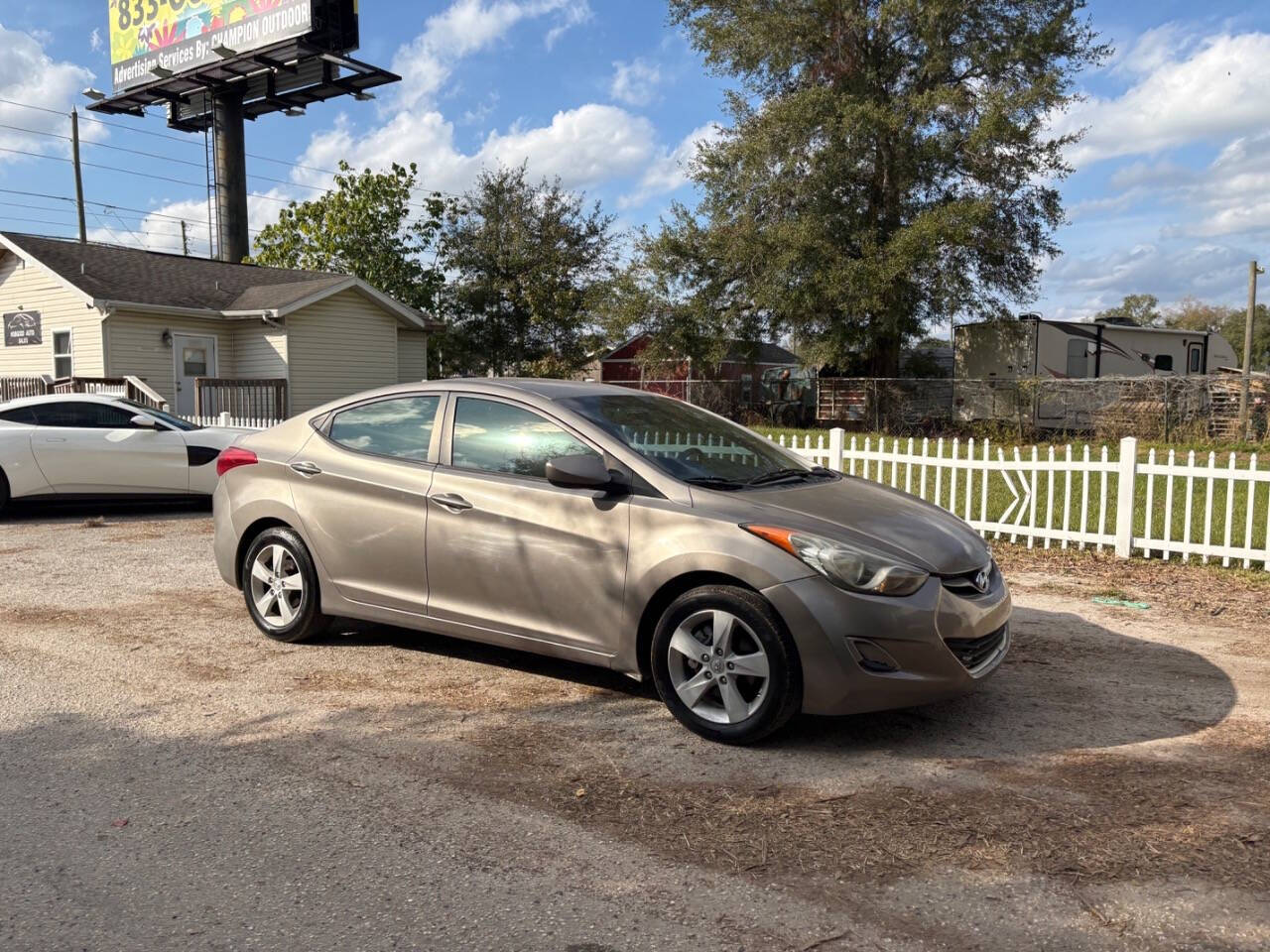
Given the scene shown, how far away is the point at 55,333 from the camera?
23.0m

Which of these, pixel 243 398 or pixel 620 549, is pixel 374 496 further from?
pixel 243 398

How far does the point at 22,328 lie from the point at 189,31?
15.9 meters

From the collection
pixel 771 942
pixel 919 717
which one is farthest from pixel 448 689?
pixel 771 942

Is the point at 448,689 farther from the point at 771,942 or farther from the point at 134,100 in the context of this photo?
the point at 134,100

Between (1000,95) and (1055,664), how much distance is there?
24067 millimetres

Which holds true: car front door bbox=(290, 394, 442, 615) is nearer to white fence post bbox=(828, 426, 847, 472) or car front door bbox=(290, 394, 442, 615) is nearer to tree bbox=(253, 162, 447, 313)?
white fence post bbox=(828, 426, 847, 472)

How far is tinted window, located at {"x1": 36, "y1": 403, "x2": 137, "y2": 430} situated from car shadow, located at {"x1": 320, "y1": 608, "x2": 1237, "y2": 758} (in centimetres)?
633

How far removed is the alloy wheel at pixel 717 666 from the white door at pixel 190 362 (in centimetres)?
2097

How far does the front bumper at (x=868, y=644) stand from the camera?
397cm

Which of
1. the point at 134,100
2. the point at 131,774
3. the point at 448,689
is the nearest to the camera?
the point at 131,774

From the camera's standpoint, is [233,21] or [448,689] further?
[233,21]

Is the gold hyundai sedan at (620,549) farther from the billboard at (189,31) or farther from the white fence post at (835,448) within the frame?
the billboard at (189,31)

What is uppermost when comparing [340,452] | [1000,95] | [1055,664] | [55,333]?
[1000,95]

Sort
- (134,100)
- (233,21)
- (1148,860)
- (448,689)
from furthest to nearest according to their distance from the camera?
(134,100)
(233,21)
(448,689)
(1148,860)
